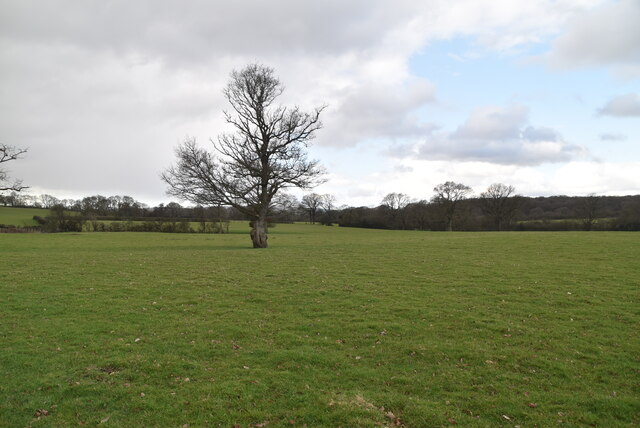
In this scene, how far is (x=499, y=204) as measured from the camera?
99.7 meters

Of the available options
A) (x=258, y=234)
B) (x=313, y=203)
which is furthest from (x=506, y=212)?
(x=258, y=234)

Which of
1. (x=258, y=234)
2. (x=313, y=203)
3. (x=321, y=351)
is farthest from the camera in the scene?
(x=313, y=203)

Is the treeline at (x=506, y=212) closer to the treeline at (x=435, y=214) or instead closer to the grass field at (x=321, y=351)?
the treeline at (x=435, y=214)

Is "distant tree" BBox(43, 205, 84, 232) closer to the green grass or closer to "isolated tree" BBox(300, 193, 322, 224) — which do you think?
the green grass

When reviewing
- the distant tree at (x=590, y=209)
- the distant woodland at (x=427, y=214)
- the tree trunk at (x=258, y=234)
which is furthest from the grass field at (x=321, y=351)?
the distant tree at (x=590, y=209)

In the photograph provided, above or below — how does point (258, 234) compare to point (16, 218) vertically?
below

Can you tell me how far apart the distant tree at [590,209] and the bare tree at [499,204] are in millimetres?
14391

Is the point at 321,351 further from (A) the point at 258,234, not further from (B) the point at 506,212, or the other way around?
(B) the point at 506,212

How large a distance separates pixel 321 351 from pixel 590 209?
104m

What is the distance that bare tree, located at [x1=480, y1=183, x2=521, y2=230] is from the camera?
9769 cm

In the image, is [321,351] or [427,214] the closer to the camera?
[321,351]

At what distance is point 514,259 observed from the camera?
23.4 metres

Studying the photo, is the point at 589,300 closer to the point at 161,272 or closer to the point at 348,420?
the point at 348,420

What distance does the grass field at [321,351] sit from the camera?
6398mm
